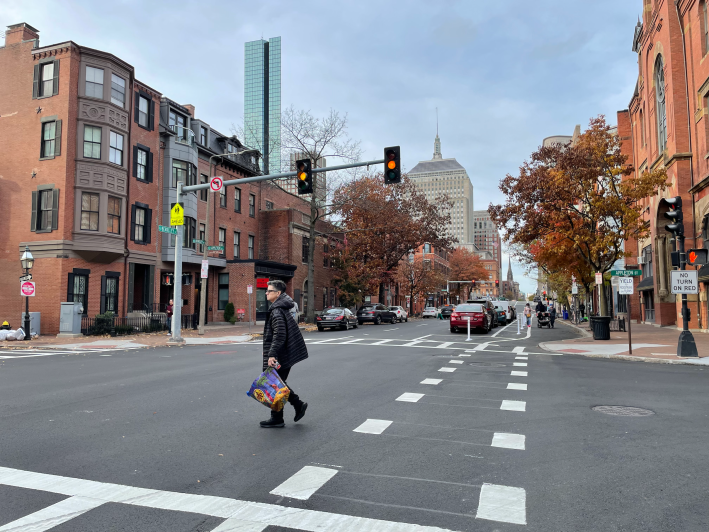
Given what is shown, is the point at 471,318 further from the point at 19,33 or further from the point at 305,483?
the point at 19,33

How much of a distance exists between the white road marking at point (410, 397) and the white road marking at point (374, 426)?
154cm

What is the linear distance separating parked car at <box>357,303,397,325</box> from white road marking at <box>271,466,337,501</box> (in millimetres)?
37428

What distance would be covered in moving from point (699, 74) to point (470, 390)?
80.1ft

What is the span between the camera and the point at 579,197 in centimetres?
2311

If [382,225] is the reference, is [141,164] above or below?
above

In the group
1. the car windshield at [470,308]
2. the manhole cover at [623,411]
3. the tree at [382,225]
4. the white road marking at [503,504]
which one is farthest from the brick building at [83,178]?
the white road marking at [503,504]

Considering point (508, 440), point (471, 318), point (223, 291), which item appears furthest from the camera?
point (223, 291)

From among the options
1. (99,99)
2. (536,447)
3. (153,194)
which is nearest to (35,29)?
(99,99)

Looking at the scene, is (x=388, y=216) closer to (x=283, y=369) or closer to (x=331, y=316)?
(x=331, y=316)

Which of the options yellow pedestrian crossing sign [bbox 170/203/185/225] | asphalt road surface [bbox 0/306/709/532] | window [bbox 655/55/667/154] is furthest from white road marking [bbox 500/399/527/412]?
window [bbox 655/55/667/154]

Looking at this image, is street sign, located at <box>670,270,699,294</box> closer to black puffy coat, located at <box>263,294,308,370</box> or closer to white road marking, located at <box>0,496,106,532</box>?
black puffy coat, located at <box>263,294,308,370</box>

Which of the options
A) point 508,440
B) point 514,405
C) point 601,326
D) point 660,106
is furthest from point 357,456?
point 660,106

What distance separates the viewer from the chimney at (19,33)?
27141mm

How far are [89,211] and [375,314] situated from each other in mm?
23519
